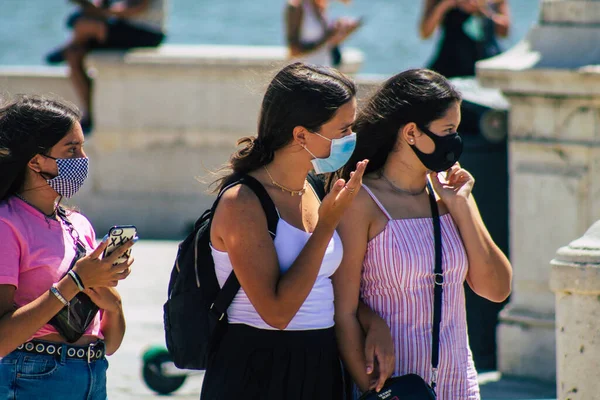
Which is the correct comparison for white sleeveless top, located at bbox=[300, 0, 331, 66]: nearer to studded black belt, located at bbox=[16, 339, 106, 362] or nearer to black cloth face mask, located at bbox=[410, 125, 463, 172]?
black cloth face mask, located at bbox=[410, 125, 463, 172]

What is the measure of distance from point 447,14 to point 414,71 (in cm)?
585

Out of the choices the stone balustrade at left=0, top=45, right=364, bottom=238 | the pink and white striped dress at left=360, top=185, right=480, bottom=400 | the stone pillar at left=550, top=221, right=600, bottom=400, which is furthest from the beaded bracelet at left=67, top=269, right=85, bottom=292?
the stone balustrade at left=0, top=45, right=364, bottom=238

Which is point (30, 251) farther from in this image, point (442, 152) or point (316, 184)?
point (442, 152)

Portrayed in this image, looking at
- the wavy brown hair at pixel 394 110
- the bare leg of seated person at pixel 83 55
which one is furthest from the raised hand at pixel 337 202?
the bare leg of seated person at pixel 83 55

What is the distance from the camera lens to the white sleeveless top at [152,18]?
1132 centimetres

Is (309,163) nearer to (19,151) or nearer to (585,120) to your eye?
(19,151)

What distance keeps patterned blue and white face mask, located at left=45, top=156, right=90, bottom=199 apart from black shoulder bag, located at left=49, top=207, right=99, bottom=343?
0.17 m

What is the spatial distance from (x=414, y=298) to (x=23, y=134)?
119 centimetres

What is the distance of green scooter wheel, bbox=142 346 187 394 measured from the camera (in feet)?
19.5

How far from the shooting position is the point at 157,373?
595cm

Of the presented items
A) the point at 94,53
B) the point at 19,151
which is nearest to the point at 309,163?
the point at 19,151

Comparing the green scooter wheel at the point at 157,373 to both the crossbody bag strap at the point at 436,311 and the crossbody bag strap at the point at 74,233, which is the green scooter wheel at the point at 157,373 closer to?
the crossbody bag strap at the point at 74,233

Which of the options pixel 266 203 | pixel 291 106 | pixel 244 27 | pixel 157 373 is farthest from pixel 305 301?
pixel 244 27

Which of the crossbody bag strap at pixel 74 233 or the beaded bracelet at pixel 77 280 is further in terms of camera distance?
the crossbody bag strap at pixel 74 233
